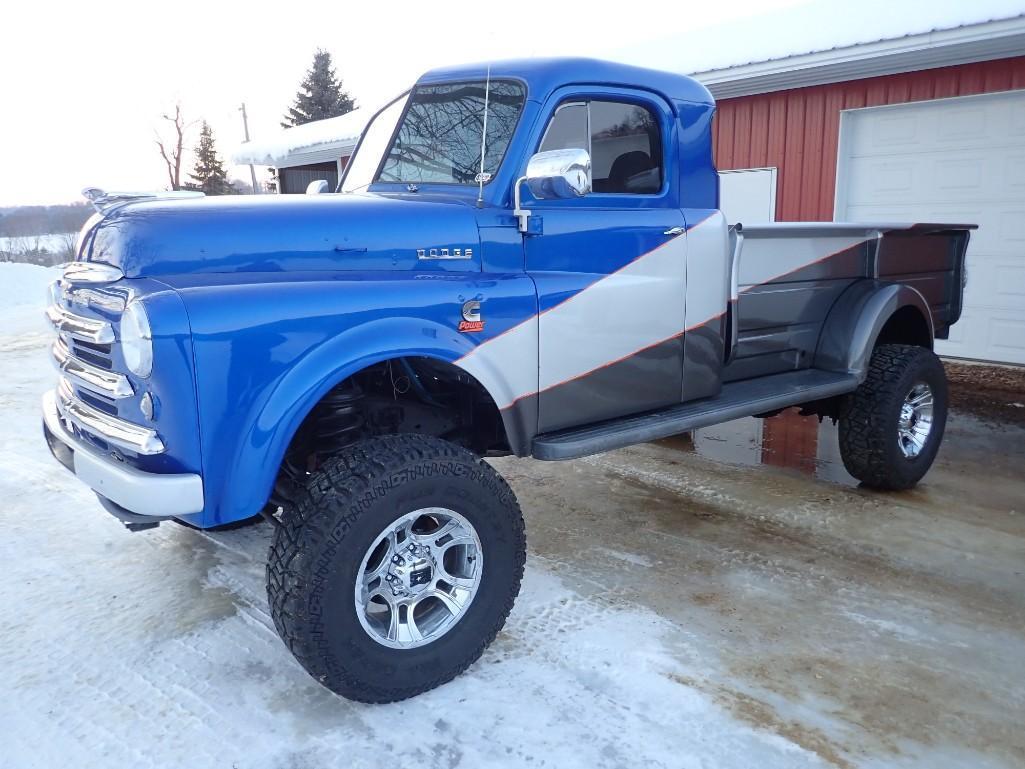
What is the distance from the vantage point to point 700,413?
3.64 m

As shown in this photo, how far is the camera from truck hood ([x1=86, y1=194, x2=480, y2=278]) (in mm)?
2529

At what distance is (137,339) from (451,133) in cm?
172

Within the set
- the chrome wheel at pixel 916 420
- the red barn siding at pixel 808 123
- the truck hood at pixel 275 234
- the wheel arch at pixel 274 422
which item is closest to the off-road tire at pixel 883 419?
the chrome wheel at pixel 916 420

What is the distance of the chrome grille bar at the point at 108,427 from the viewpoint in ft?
7.77

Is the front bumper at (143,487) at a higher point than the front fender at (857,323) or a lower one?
lower

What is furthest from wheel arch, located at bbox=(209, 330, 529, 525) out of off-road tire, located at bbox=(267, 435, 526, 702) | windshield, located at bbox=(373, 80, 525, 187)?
windshield, located at bbox=(373, 80, 525, 187)

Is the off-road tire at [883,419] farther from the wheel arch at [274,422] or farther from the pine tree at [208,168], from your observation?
the pine tree at [208,168]

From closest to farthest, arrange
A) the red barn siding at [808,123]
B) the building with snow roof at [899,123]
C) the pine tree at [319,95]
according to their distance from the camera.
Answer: the building with snow roof at [899,123] < the red barn siding at [808,123] < the pine tree at [319,95]

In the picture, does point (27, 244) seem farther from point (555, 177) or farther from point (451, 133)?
point (555, 177)

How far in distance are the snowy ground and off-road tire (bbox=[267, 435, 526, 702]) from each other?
148 millimetres

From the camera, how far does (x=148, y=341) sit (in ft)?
7.41

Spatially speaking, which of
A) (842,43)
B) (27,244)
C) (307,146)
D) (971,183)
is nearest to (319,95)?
(27,244)

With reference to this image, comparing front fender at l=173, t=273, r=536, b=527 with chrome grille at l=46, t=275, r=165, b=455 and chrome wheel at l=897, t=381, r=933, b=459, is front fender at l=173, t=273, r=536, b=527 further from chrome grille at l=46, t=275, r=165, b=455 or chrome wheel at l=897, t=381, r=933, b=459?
chrome wheel at l=897, t=381, r=933, b=459

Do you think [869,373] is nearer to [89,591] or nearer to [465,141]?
[465,141]
